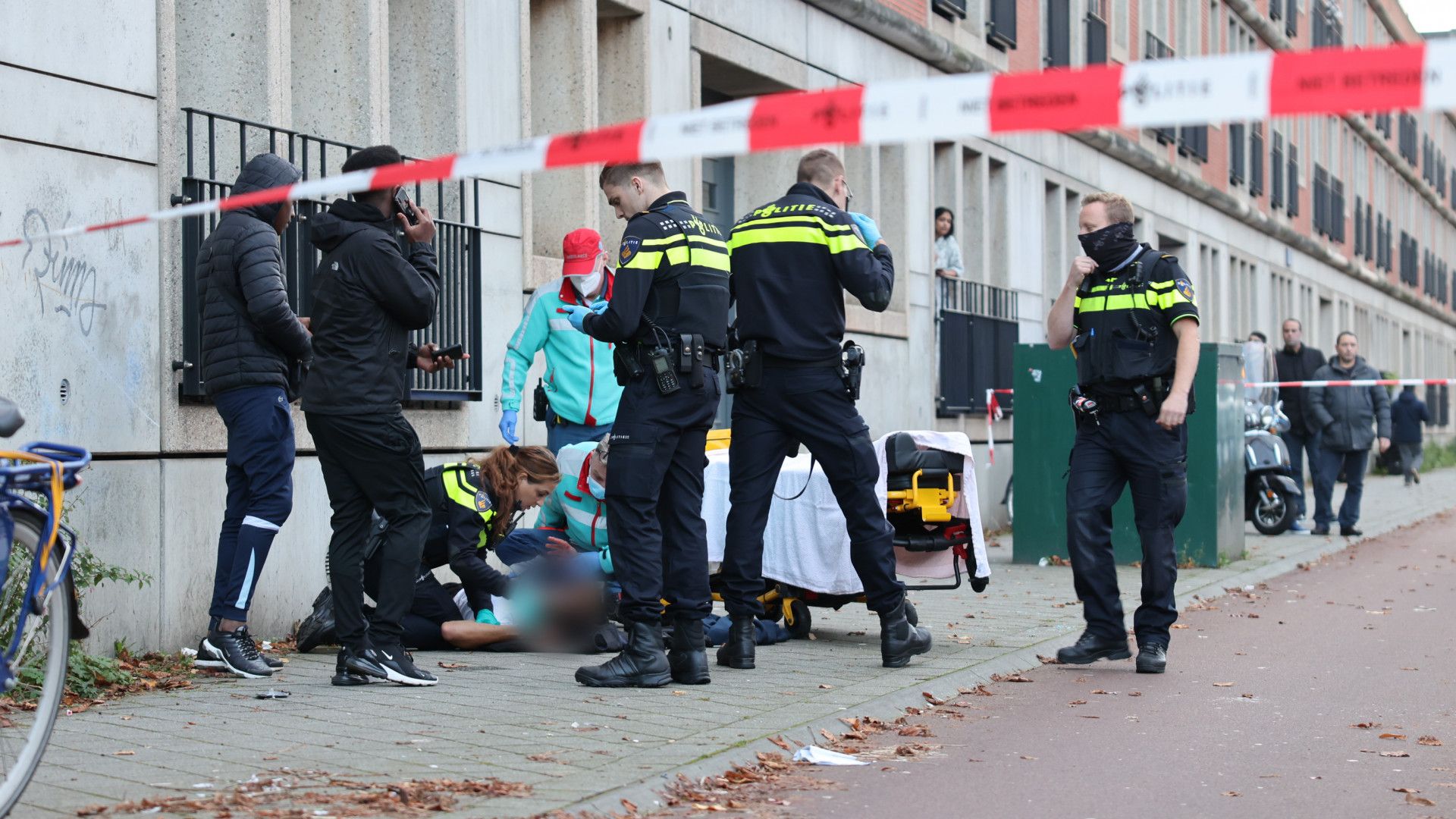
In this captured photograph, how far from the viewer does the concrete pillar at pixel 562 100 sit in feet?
39.8

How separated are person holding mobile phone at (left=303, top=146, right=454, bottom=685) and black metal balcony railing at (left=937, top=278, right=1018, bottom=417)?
11.8m

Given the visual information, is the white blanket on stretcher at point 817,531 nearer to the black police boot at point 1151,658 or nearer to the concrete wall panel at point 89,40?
the black police boot at point 1151,658

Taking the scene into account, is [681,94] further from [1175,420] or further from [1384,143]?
[1384,143]

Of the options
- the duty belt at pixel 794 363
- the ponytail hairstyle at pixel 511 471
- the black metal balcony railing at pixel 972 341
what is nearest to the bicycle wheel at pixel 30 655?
the ponytail hairstyle at pixel 511 471

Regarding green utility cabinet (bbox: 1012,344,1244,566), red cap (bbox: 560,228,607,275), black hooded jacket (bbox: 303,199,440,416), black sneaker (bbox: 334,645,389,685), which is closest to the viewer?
black hooded jacket (bbox: 303,199,440,416)

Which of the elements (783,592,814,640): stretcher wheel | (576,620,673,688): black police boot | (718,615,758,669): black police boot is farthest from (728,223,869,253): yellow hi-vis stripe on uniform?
(783,592,814,640): stretcher wheel

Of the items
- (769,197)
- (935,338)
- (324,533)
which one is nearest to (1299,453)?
(935,338)

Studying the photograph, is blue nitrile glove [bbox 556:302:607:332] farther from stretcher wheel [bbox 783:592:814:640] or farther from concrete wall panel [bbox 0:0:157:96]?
concrete wall panel [bbox 0:0:157:96]

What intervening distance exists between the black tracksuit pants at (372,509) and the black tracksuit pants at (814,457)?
1.43 metres

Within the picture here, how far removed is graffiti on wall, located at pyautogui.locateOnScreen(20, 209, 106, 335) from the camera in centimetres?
756

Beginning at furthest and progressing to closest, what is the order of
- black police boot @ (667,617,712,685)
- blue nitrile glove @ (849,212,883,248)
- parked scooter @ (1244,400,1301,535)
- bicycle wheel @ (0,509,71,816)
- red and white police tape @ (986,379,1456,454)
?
1. red and white police tape @ (986,379,1456,454)
2. parked scooter @ (1244,400,1301,535)
3. blue nitrile glove @ (849,212,883,248)
4. black police boot @ (667,617,712,685)
5. bicycle wheel @ (0,509,71,816)

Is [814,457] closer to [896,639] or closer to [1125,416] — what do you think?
[896,639]

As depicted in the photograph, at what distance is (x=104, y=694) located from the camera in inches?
272

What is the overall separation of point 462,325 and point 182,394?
2470 mm
